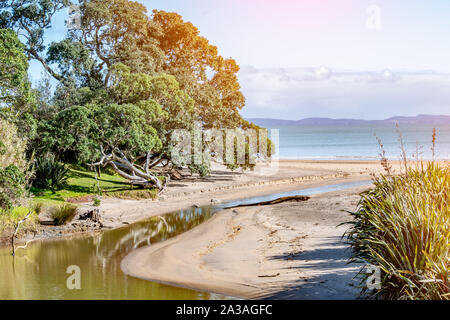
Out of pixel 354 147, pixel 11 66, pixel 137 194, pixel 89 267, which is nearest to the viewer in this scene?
pixel 89 267

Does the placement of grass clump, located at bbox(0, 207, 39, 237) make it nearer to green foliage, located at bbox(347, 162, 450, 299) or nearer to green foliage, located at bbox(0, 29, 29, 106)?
green foliage, located at bbox(0, 29, 29, 106)

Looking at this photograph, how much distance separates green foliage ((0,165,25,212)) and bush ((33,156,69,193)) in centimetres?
634

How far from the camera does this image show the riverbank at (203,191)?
60.8 ft

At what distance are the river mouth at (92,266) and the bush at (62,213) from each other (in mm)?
1472

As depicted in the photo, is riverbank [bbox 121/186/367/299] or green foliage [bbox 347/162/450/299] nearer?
green foliage [bbox 347/162/450/299]

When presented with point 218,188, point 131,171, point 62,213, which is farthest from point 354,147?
point 62,213

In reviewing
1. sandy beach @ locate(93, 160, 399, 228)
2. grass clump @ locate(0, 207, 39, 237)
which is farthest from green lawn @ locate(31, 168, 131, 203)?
grass clump @ locate(0, 207, 39, 237)

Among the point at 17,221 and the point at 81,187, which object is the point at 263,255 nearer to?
the point at 17,221

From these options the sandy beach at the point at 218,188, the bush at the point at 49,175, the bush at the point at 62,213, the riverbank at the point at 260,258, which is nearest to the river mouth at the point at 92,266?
the riverbank at the point at 260,258

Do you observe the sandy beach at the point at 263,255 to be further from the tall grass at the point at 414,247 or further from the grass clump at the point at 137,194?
the grass clump at the point at 137,194

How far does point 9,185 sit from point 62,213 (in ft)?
10.0

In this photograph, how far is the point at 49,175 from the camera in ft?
72.3

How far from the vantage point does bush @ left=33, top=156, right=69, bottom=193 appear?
71.7 ft
